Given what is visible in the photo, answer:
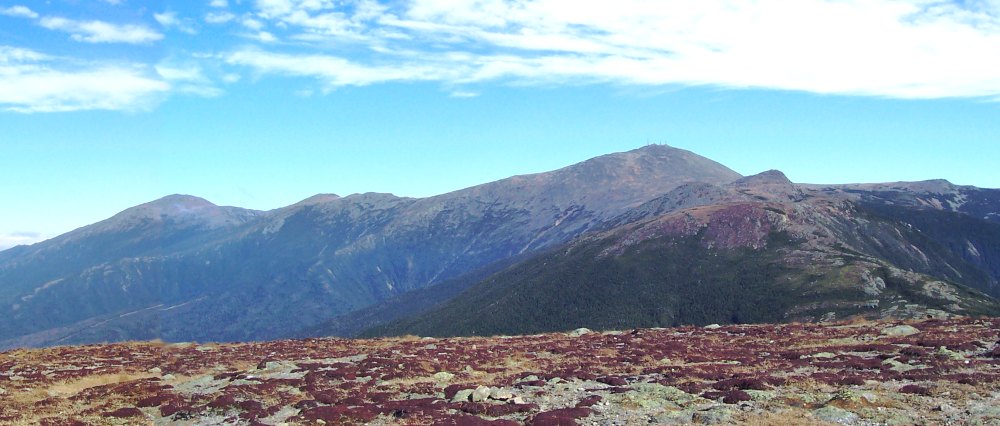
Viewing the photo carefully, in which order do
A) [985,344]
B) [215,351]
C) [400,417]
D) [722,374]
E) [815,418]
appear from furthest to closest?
[215,351] < [985,344] < [722,374] < [400,417] < [815,418]

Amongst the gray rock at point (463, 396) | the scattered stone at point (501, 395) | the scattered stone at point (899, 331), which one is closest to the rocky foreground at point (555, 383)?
the scattered stone at point (501, 395)

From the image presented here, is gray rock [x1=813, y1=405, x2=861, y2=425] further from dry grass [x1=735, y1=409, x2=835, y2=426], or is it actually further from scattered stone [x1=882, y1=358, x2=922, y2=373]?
scattered stone [x1=882, y1=358, x2=922, y2=373]

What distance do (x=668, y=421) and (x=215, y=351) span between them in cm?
5606

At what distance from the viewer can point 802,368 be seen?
44188mm

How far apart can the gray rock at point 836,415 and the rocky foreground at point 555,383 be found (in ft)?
0.39

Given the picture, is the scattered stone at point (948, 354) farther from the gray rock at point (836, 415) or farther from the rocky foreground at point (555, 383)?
the gray rock at point (836, 415)

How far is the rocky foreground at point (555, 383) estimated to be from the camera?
32844 mm

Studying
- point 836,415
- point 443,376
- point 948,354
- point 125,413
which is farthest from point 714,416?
point 125,413

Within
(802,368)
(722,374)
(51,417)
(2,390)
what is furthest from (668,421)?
(2,390)

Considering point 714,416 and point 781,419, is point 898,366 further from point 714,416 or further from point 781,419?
point 714,416

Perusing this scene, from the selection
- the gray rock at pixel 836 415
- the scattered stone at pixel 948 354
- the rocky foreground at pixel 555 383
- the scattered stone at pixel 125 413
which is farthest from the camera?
the scattered stone at pixel 948 354

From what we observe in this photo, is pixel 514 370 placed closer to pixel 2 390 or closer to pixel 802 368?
pixel 802 368

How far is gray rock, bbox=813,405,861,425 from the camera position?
29.7 m

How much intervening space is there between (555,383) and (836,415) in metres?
16.6
